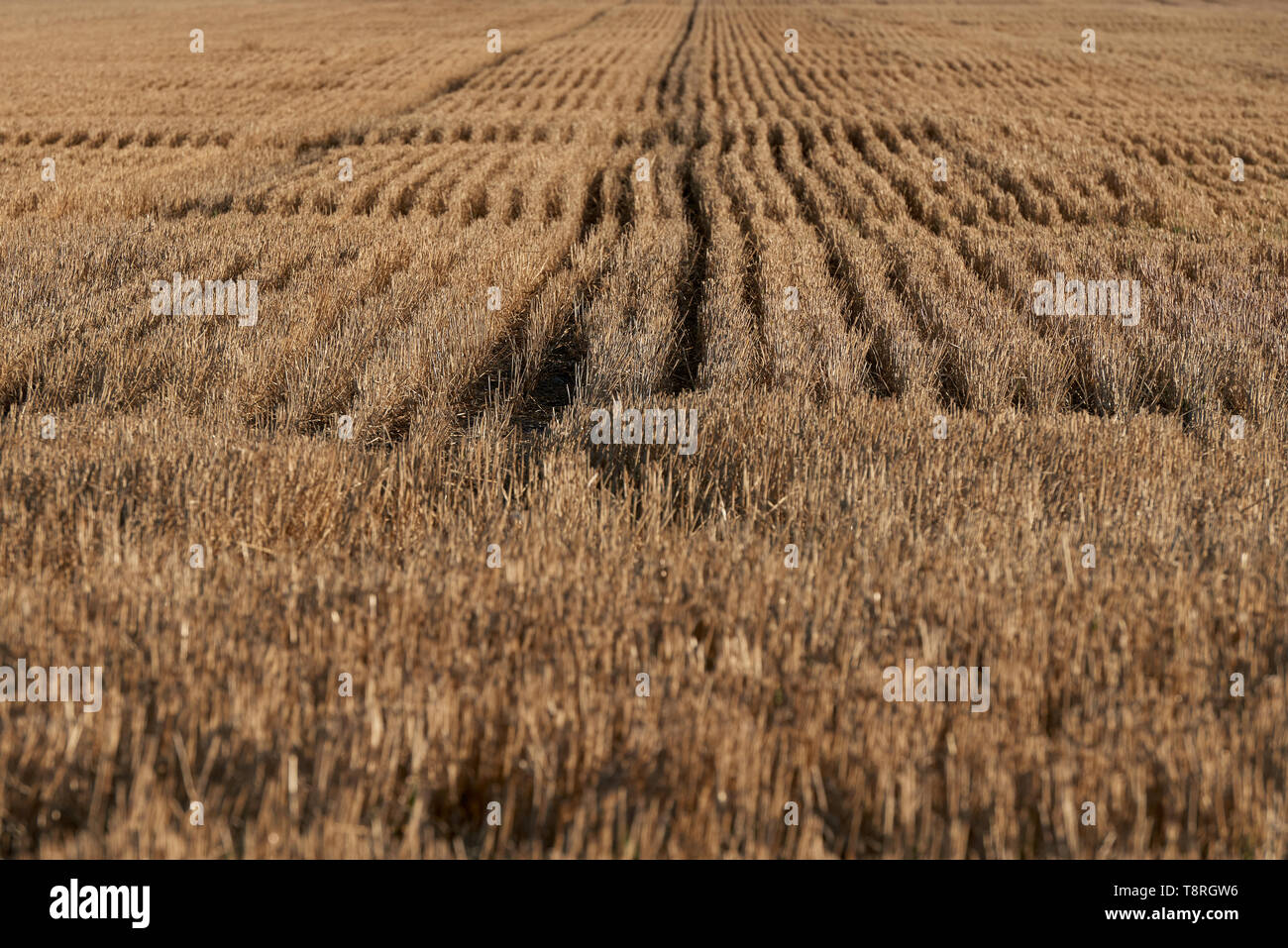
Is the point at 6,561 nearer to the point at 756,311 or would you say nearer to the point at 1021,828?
the point at 1021,828

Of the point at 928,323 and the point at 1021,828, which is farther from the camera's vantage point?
the point at 928,323

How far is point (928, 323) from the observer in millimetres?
7840

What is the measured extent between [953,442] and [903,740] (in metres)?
2.81

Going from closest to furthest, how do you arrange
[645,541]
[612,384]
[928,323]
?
[645,541] → [612,384] → [928,323]

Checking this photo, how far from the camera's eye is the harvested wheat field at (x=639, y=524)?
227cm

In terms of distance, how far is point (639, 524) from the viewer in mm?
3809

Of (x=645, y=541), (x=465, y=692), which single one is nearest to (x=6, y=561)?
(x=465, y=692)

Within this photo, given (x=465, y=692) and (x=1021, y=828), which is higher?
(x=465, y=692)

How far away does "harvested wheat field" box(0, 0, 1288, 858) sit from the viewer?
2271mm

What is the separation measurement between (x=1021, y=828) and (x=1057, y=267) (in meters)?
8.49

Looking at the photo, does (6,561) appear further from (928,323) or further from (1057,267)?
(1057,267)
